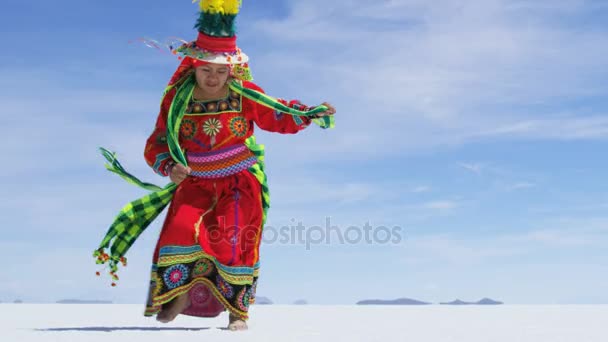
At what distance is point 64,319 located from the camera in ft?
22.0

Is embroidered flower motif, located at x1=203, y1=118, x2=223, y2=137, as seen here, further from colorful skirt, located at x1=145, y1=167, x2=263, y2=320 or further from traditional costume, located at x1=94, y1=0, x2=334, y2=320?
colorful skirt, located at x1=145, y1=167, x2=263, y2=320

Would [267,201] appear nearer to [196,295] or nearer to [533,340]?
[196,295]

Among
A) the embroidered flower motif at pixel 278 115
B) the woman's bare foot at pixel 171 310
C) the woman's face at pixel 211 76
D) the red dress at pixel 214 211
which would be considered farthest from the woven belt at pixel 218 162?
the woman's bare foot at pixel 171 310

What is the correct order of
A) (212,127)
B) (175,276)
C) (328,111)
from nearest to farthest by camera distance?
(175,276) → (212,127) → (328,111)

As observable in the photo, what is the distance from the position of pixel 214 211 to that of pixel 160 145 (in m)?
0.68

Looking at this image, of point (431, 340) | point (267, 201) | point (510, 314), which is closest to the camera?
point (431, 340)

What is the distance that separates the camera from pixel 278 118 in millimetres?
5938

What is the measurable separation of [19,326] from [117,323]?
777mm

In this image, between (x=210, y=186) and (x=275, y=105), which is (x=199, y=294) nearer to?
(x=210, y=186)

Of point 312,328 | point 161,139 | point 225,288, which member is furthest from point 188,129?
point 312,328

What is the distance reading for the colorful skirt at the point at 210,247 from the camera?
564cm

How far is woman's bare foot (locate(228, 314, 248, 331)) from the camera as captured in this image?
5.53 metres

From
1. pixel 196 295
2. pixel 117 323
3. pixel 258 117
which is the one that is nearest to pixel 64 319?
pixel 117 323

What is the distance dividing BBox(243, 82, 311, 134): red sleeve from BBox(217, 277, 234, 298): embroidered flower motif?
1.26 m
